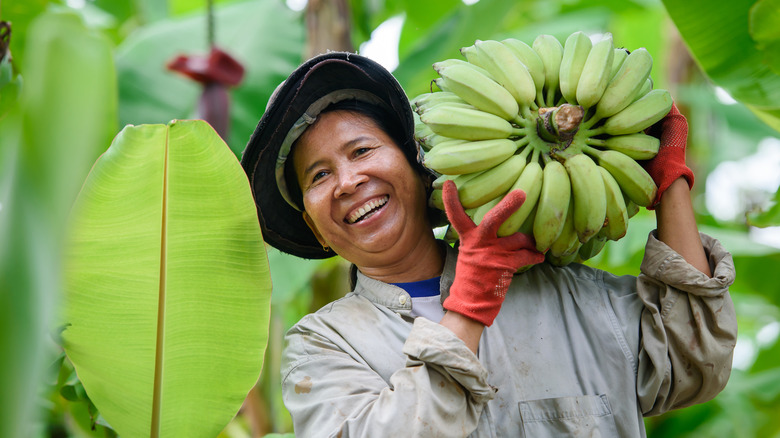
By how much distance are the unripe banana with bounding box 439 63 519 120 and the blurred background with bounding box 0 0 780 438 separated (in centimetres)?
64

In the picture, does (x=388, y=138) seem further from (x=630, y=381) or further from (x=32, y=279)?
(x=32, y=279)

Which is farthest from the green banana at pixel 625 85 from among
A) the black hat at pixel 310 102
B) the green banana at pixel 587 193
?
the black hat at pixel 310 102

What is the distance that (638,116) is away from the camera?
136cm

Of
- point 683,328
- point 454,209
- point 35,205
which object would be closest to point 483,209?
point 454,209

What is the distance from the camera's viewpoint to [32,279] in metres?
0.46

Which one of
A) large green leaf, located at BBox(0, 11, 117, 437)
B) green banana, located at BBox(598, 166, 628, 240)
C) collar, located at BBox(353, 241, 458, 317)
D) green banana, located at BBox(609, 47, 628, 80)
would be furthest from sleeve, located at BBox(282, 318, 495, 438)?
large green leaf, located at BBox(0, 11, 117, 437)

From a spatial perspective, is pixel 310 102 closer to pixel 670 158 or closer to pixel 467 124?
pixel 467 124

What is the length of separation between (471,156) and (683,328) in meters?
0.58

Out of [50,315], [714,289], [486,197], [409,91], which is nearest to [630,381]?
[714,289]

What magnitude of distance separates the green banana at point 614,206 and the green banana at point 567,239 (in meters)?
0.07

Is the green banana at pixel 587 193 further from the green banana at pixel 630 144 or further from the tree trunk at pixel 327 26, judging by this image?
the tree trunk at pixel 327 26

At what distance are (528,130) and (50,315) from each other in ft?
3.47

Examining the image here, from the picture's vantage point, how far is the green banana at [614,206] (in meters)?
1.33

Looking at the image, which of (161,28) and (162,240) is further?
(161,28)
